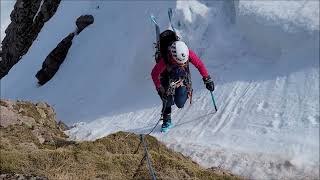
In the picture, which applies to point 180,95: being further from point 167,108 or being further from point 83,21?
point 83,21

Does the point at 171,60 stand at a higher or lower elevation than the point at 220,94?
higher

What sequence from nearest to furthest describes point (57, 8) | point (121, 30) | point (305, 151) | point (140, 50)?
1. point (305, 151)
2. point (140, 50)
3. point (121, 30)
4. point (57, 8)

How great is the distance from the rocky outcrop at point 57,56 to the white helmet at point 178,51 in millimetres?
19560

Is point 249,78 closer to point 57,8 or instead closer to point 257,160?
point 257,160

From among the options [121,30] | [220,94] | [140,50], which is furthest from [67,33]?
[220,94]

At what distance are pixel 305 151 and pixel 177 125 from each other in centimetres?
524

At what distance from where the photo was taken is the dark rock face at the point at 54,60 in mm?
29811

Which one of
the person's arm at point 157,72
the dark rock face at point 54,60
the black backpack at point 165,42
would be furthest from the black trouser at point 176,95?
the dark rock face at point 54,60

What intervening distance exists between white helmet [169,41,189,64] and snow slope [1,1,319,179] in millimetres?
3522

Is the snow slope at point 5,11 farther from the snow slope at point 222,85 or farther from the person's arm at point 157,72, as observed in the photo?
the person's arm at point 157,72

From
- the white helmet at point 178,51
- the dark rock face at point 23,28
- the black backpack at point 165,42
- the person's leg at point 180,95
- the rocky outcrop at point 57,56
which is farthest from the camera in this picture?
the dark rock face at point 23,28

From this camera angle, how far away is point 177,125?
16578 millimetres

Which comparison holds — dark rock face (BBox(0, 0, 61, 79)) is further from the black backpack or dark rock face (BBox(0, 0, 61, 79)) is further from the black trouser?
the black backpack

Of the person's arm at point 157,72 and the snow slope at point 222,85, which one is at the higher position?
the person's arm at point 157,72
